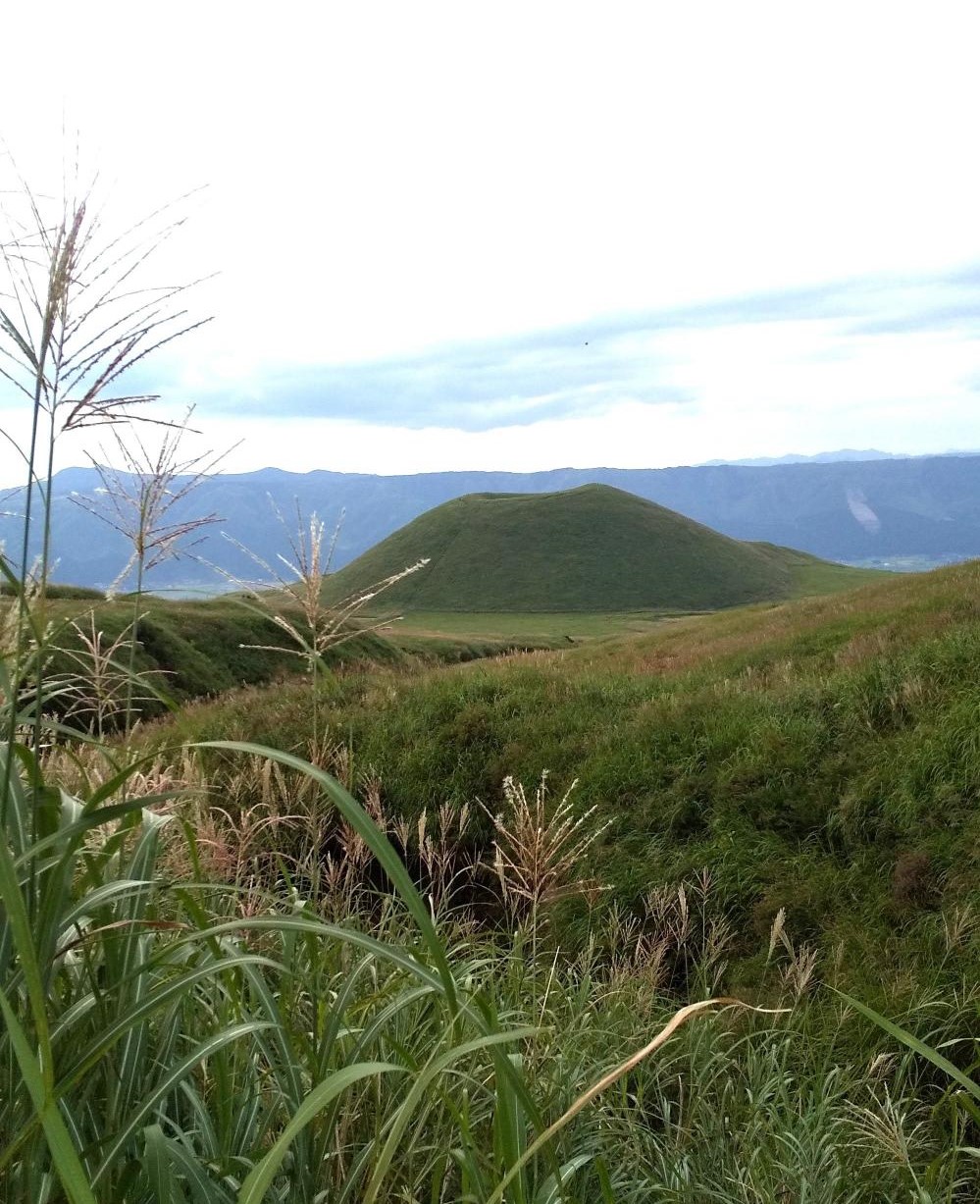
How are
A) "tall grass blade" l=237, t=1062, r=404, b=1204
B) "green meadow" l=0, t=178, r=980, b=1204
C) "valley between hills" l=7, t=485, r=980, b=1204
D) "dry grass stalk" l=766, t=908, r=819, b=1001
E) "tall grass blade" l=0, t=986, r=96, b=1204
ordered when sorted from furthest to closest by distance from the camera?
"dry grass stalk" l=766, t=908, r=819, b=1001 → "valley between hills" l=7, t=485, r=980, b=1204 → "green meadow" l=0, t=178, r=980, b=1204 → "tall grass blade" l=237, t=1062, r=404, b=1204 → "tall grass blade" l=0, t=986, r=96, b=1204

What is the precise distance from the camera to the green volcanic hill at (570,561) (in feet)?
463

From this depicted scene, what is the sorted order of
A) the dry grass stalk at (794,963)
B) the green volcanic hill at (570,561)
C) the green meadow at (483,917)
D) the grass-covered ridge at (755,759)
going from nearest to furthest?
the green meadow at (483,917) → the dry grass stalk at (794,963) → the grass-covered ridge at (755,759) → the green volcanic hill at (570,561)

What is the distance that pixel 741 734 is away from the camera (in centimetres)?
897

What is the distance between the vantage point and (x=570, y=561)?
152m

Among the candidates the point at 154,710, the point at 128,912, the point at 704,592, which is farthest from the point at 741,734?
the point at 704,592

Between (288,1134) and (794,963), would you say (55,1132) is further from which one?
(794,963)

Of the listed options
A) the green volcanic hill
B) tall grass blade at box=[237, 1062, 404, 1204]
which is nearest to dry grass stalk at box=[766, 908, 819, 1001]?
tall grass blade at box=[237, 1062, 404, 1204]

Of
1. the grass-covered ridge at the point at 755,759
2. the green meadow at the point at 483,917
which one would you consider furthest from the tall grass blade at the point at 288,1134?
the grass-covered ridge at the point at 755,759

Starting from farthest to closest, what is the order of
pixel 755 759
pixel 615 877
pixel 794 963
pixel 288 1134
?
pixel 755 759 < pixel 615 877 < pixel 794 963 < pixel 288 1134

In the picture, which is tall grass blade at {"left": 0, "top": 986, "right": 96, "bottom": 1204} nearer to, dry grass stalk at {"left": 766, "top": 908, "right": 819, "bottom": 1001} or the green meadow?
the green meadow

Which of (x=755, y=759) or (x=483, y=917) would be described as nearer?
(x=483, y=917)

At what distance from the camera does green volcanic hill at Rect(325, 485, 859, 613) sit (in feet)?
463

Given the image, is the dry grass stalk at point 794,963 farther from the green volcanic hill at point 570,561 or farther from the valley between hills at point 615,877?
the green volcanic hill at point 570,561

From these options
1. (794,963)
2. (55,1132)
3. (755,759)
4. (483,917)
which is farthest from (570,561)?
(55,1132)
